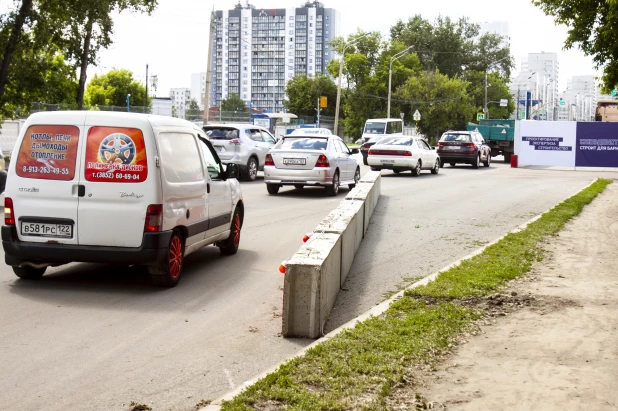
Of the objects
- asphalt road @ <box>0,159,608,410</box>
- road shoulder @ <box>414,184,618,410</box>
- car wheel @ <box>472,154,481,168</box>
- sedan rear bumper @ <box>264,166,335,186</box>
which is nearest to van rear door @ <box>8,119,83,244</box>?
asphalt road @ <box>0,159,608,410</box>

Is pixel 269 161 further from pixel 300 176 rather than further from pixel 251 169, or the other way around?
pixel 251 169

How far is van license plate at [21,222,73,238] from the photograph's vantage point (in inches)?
328

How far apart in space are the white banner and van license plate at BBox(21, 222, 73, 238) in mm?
32178

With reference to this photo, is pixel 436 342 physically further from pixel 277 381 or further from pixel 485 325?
pixel 277 381

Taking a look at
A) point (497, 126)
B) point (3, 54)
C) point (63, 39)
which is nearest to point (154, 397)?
point (3, 54)

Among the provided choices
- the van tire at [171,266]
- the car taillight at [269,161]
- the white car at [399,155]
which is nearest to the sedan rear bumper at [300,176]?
the car taillight at [269,161]

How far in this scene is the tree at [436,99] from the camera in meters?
94.1

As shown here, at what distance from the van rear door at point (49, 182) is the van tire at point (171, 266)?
847 millimetres

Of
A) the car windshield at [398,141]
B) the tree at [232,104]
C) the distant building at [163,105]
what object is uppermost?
the tree at [232,104]

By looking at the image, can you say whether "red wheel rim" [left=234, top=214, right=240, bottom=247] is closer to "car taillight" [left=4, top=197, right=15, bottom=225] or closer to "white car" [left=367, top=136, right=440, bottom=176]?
"car taillight" [left=4, top=197, right=15, bottom=225]

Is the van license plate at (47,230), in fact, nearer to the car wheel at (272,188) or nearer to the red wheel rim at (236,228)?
the red wheel rim at (236,228)

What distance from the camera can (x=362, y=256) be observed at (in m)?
11.3

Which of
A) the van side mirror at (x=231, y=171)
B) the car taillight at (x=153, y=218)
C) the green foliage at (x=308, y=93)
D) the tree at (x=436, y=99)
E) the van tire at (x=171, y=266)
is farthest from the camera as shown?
the green foliage at (x=308, y=93)

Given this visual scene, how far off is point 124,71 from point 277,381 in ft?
367
